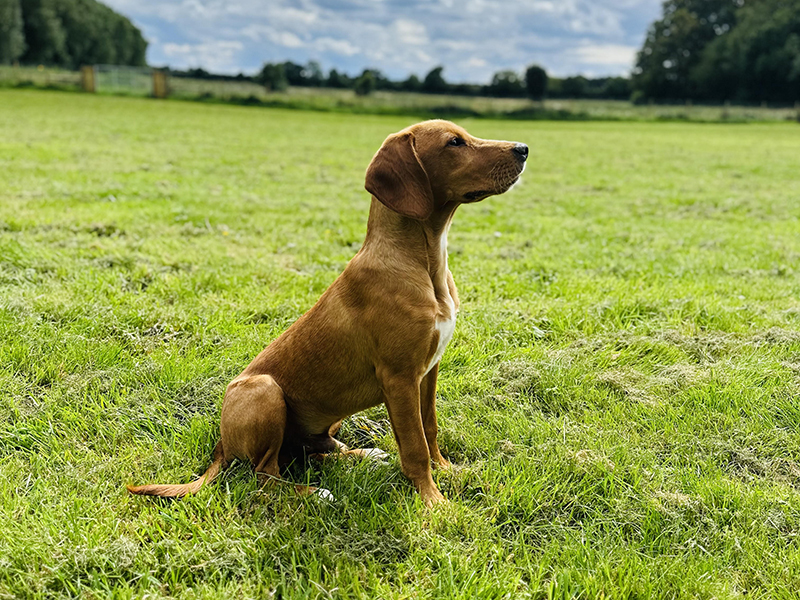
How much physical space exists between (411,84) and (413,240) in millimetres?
81806

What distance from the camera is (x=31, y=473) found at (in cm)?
296

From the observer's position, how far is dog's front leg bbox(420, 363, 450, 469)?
330cm

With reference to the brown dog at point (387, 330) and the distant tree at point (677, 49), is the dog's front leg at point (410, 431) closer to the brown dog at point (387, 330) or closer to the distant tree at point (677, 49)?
the brown dog at point (387, 330)

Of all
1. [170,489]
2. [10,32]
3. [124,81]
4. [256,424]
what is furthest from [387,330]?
[10,32]

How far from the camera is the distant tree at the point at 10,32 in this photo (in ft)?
251

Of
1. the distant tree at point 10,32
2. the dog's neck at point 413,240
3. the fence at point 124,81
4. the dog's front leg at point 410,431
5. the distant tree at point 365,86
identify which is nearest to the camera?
the dog's front leg at point 410,431

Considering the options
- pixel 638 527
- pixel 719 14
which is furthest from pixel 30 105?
pixel 719 14

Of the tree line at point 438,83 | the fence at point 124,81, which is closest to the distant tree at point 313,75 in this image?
the tree line at point 438,83

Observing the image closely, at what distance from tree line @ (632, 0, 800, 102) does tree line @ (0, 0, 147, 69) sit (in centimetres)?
8755

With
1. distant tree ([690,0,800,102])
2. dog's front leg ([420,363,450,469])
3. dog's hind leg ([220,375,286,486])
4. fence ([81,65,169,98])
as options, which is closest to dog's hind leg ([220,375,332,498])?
dog's hind leg ([220,375,286,486])

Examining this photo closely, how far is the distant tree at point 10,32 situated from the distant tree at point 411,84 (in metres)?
52.3

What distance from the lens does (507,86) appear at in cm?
8012

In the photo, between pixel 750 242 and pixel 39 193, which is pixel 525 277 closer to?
pixel 750 242

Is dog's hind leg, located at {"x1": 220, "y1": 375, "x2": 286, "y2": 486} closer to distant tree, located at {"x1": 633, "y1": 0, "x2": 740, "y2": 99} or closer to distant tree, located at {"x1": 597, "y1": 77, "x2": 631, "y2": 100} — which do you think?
distant tree, located at {"x1": 633, "y1": 0, "x2": 740, "y2": 99}
